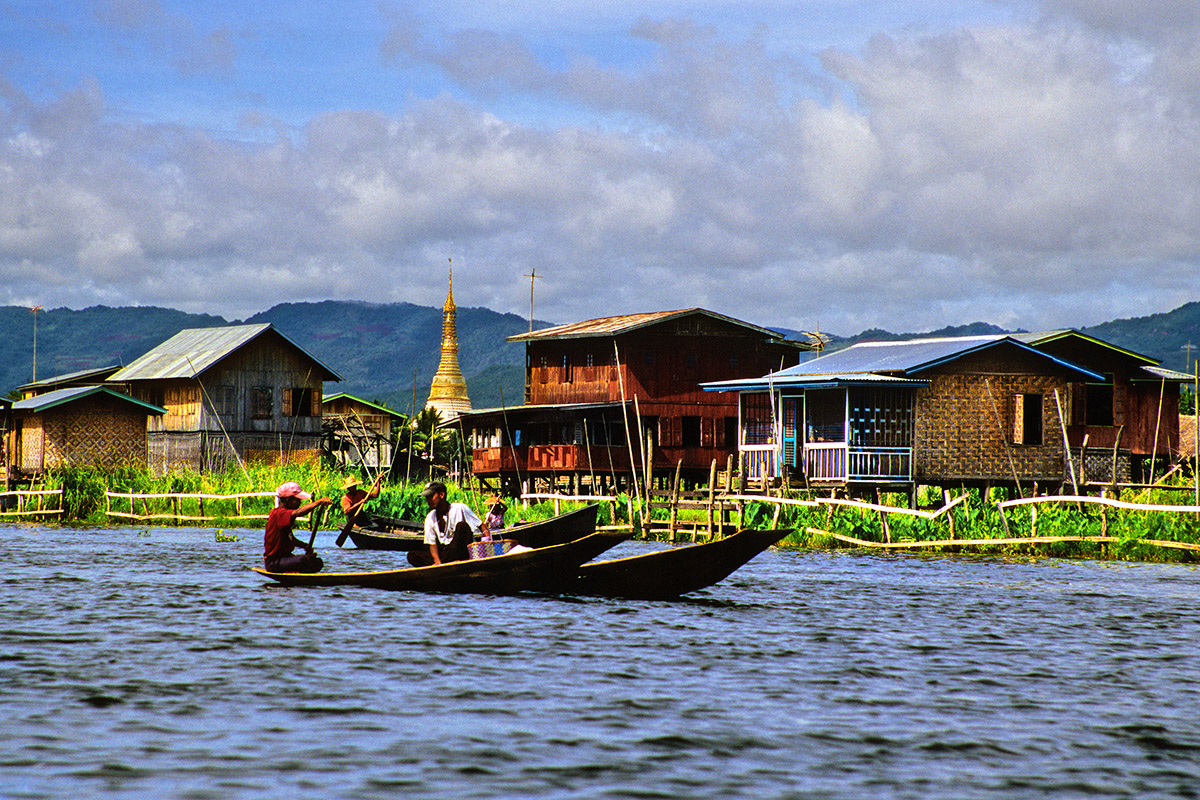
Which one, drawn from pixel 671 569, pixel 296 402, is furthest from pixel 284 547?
pixel 296 402

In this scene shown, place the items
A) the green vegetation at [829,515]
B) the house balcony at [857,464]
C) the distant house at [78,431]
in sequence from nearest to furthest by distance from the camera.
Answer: the green vegetation at [829,515]
the house balcony at [857,464]
the distant house at [78,431]

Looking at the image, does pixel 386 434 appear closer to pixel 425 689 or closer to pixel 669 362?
pixel 669 362

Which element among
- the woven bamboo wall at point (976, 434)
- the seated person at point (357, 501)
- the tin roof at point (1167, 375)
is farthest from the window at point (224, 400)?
the tin roof at point (1167, 375)

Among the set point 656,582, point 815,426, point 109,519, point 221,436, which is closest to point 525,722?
point 656,582

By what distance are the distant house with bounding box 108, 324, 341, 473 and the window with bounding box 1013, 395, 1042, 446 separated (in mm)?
29120

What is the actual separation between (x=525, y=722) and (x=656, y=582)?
7331mm

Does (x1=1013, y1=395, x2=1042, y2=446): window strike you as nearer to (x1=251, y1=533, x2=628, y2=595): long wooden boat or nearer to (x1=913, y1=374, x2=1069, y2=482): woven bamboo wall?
(x1=913, y1=374, x2=1069, y2=482): woven bamboo wall

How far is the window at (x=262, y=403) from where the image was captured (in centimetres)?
5325

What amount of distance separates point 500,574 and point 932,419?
18227mm

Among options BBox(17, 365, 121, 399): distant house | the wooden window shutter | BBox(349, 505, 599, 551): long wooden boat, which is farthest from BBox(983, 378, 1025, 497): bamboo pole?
BBox(17, 365, 121, 399): distant house

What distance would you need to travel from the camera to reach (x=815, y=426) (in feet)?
115

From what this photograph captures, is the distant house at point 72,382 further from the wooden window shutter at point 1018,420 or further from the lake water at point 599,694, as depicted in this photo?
the lake water at point 599,694

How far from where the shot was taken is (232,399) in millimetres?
52531

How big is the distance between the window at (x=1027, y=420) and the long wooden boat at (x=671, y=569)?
18490 mm
